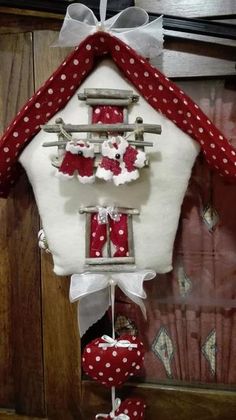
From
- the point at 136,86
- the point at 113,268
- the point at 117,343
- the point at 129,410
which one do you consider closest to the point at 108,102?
the point at 136,86

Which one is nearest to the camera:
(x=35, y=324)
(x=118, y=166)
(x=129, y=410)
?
(x=118, y=166)

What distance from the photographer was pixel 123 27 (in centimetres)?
73

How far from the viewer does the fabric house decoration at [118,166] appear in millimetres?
674

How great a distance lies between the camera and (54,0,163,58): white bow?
706 mm

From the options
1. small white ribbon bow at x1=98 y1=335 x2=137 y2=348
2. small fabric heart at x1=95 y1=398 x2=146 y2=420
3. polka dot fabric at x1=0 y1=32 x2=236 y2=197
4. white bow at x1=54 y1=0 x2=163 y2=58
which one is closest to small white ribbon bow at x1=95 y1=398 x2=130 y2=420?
small fabric heart at x1=95 y1=398 x2=146 y2=420

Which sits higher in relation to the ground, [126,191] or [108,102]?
[108,102]

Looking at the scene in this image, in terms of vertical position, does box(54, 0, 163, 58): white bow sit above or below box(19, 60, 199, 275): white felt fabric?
above

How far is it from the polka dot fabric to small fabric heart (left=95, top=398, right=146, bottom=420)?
0.41 meters

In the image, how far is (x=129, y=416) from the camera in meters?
0.76

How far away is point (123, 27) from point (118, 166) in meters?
0.23

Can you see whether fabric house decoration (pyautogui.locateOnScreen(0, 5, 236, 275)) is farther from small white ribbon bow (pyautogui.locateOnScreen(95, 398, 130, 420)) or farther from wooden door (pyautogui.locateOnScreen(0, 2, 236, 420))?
small white ribbon bow (pyautogui.locateOnScreen(95, 398, 130, 420))

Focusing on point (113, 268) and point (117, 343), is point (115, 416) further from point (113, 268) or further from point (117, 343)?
point (113, 268)

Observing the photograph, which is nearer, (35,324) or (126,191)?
(126,191)

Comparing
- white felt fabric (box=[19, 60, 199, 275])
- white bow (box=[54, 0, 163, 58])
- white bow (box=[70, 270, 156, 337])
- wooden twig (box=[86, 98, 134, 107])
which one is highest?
white bow (box=[54, 0, 163, 58])
